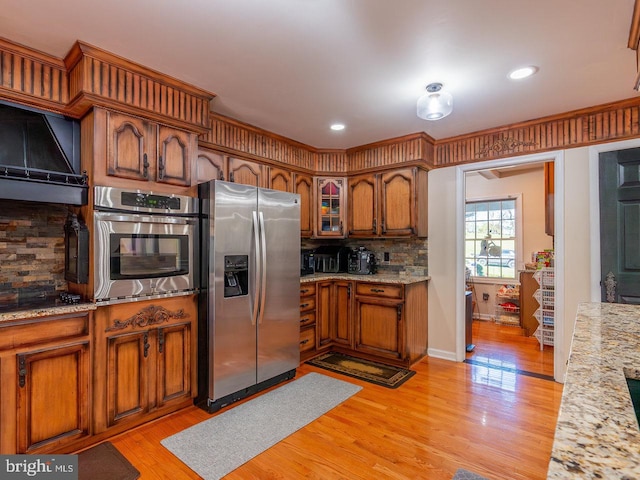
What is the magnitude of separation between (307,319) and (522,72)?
2942mm

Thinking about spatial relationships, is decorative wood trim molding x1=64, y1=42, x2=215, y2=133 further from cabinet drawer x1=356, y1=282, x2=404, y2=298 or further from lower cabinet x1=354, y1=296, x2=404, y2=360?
lower cabinet x1=354, y1=296, x2=404, y2=360

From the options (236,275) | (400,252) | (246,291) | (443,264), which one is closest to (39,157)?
(236,275)

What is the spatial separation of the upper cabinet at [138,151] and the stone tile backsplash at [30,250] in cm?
58

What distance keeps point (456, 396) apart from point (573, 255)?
1.69 m

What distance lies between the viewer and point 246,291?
9.45ft

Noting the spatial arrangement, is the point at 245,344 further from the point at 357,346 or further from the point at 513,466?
the point at 513,466

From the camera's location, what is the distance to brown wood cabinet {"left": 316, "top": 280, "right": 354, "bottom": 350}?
3961 mm

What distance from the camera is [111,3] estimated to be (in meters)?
1.71

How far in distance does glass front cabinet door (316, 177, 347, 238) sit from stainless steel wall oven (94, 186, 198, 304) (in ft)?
6.34

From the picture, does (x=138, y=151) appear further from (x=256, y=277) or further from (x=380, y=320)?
(x=380, y=320)

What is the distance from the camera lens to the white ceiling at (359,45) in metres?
1.76

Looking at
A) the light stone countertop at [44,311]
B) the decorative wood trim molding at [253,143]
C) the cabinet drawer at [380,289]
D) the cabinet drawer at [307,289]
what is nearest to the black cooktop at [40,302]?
the light stone countertop at [44,311]

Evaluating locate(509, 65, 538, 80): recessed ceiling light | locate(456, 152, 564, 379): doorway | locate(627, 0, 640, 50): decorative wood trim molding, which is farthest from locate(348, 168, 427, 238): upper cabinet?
locate(627, 0, 640, 50): decorative wood trim molding

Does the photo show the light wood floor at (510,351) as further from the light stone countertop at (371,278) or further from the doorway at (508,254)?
the light stone countertop at (371,278)
